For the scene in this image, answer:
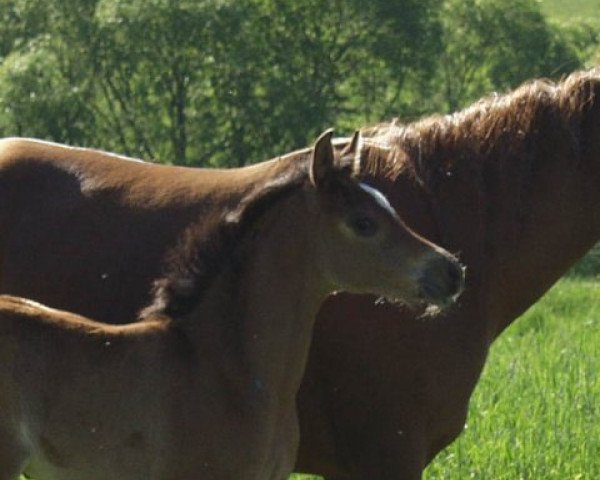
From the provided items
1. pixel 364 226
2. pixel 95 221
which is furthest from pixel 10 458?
pixel 364 226

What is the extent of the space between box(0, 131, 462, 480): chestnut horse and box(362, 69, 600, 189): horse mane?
558 millimetres

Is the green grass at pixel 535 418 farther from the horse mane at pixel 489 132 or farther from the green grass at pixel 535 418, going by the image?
the horse mane at pixel 489 132

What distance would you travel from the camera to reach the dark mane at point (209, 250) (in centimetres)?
465

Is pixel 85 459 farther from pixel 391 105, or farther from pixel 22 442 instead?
pixel 391 105

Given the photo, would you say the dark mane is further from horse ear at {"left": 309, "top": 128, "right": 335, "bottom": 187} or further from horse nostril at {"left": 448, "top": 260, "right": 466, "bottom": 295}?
horse nostril at {"left": 448, "top": 260, "right": 466, "bottom": 295}

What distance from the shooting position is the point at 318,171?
15.2ft

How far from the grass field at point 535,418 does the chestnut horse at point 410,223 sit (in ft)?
5.51

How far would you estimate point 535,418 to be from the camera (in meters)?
7.62

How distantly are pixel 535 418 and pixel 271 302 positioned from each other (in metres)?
3.28

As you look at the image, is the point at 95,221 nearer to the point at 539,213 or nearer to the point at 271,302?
the point at 271,302

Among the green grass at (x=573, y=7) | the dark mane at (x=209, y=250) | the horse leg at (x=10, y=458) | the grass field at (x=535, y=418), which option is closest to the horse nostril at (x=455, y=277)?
the dark mane at (x=209, y=250)

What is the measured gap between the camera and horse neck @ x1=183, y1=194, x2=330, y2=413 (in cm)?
464

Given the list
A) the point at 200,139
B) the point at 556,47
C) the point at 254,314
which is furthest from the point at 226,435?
the point at 556,47

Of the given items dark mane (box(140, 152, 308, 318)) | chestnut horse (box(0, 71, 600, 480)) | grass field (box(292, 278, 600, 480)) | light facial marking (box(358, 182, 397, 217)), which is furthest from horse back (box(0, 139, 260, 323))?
grass field (box(292, 278, 600, 480))
